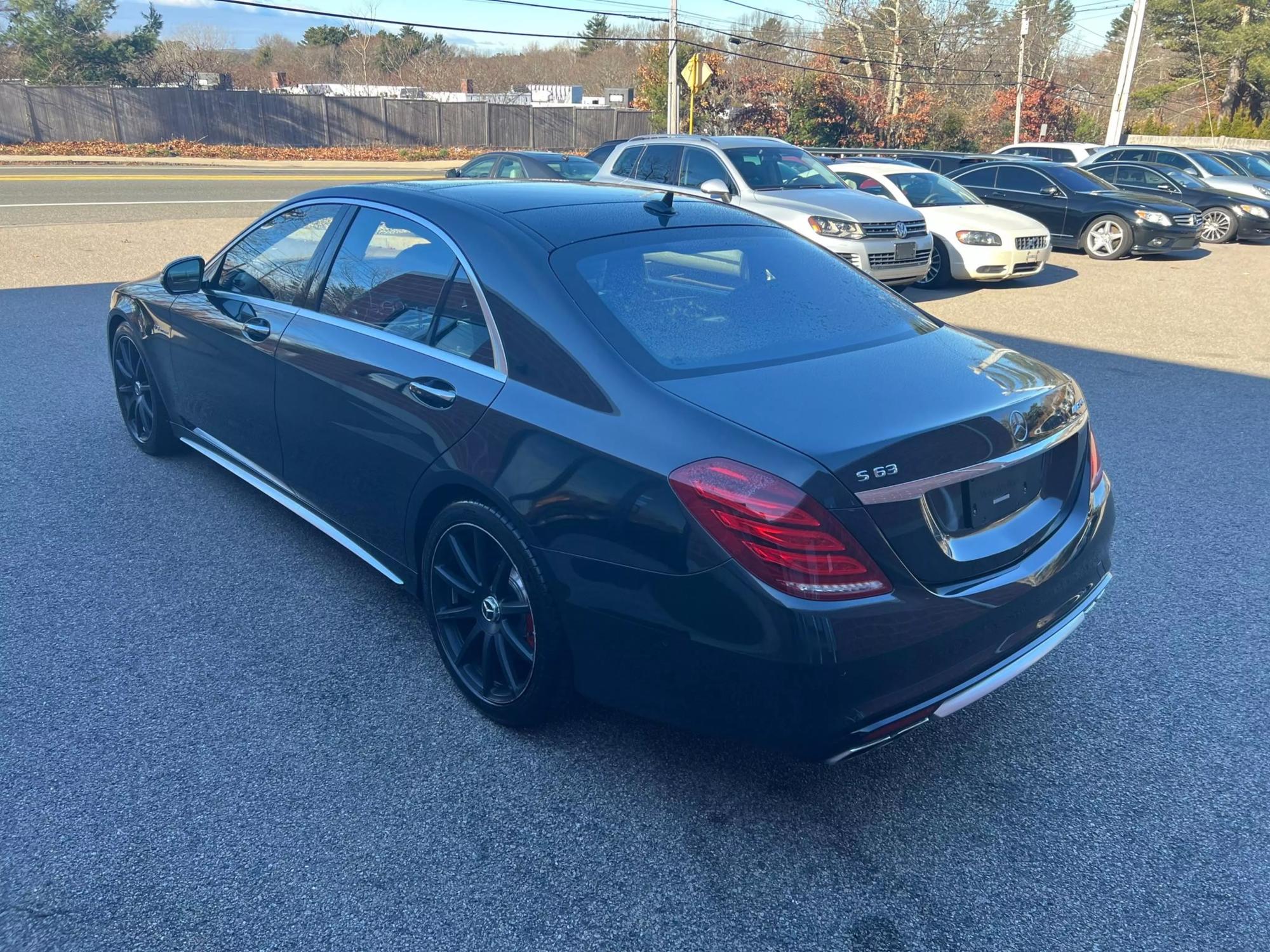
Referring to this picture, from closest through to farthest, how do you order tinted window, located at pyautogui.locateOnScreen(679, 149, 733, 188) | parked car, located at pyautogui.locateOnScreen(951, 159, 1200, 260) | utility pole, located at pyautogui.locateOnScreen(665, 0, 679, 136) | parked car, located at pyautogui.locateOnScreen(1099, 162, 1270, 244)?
tinted window, located at pyautogui.locateOnScreen(679, 149, 733, 188) → parked car, located at pyautogui.locateOnScreen(951, 159, 1200, 260) → parked car, located at pyautogui.locateOnScreen(1099, 162, 1270, 244) → utility pole, located at pyautogui.locateOnScreen(665, 0, 679, 136)

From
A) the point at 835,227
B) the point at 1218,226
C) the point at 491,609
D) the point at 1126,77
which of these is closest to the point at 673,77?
the point at 1126,77

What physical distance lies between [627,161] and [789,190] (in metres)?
2.05

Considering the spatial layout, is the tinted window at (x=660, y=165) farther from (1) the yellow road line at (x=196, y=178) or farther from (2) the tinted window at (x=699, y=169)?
(1) the yellow road line at (x=196, y=178)

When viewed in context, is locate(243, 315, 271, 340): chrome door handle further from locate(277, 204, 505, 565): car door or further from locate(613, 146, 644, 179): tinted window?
locate(613, 146, 644, 179): tinted window

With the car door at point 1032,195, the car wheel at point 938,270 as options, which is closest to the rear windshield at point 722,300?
the car wheel at point 938,270

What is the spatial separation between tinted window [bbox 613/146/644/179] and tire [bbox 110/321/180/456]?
7134mm

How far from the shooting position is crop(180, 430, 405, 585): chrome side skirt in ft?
12.2

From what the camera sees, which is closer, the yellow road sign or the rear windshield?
the rear windshield

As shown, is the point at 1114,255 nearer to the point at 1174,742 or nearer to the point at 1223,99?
the point at 1174,742

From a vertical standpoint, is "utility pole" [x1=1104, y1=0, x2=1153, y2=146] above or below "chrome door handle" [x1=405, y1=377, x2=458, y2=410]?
above

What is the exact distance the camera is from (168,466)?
5.45 meters

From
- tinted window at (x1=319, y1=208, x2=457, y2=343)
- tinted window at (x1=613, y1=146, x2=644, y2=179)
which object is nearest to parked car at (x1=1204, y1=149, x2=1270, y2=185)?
tinted window at (x1=613, y1=146, x2=644, y2=179)

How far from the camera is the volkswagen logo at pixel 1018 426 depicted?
2715 mm

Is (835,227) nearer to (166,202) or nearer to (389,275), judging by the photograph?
(389,275)
